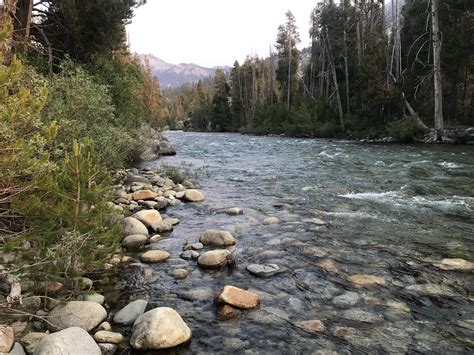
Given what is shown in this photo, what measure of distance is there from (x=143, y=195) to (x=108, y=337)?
20.0ft

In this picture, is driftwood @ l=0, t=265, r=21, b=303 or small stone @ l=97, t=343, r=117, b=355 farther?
driftwood @ l=0, t=265, r=21, b=303

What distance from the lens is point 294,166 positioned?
15258 millimetres

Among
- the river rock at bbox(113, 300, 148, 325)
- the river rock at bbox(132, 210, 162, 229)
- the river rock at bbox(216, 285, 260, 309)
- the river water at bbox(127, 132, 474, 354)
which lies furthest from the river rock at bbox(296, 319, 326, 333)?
the river rock at bbox(132, 210, 162, 229)

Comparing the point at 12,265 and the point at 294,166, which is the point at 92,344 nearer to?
the point at 12,265

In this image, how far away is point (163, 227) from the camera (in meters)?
7.20

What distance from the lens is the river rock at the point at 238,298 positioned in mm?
4258

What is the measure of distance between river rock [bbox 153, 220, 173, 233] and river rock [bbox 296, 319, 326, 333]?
152 inches

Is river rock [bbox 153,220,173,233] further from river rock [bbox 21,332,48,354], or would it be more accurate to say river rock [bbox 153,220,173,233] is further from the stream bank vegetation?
river rock [bbox 21,332,48,354]

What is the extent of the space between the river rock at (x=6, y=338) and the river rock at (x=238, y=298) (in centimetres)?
203

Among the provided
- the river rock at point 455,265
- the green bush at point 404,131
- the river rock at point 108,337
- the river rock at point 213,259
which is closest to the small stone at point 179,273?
the river rock at point 213,259

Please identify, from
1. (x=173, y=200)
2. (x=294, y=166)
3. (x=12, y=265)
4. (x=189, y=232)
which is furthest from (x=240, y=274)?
(x=294, y=166)

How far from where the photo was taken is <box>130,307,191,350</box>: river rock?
348cm

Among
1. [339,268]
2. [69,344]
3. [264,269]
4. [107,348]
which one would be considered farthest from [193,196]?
[69,344]

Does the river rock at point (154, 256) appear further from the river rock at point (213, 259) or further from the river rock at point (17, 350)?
the river rock at point (17, 350)
